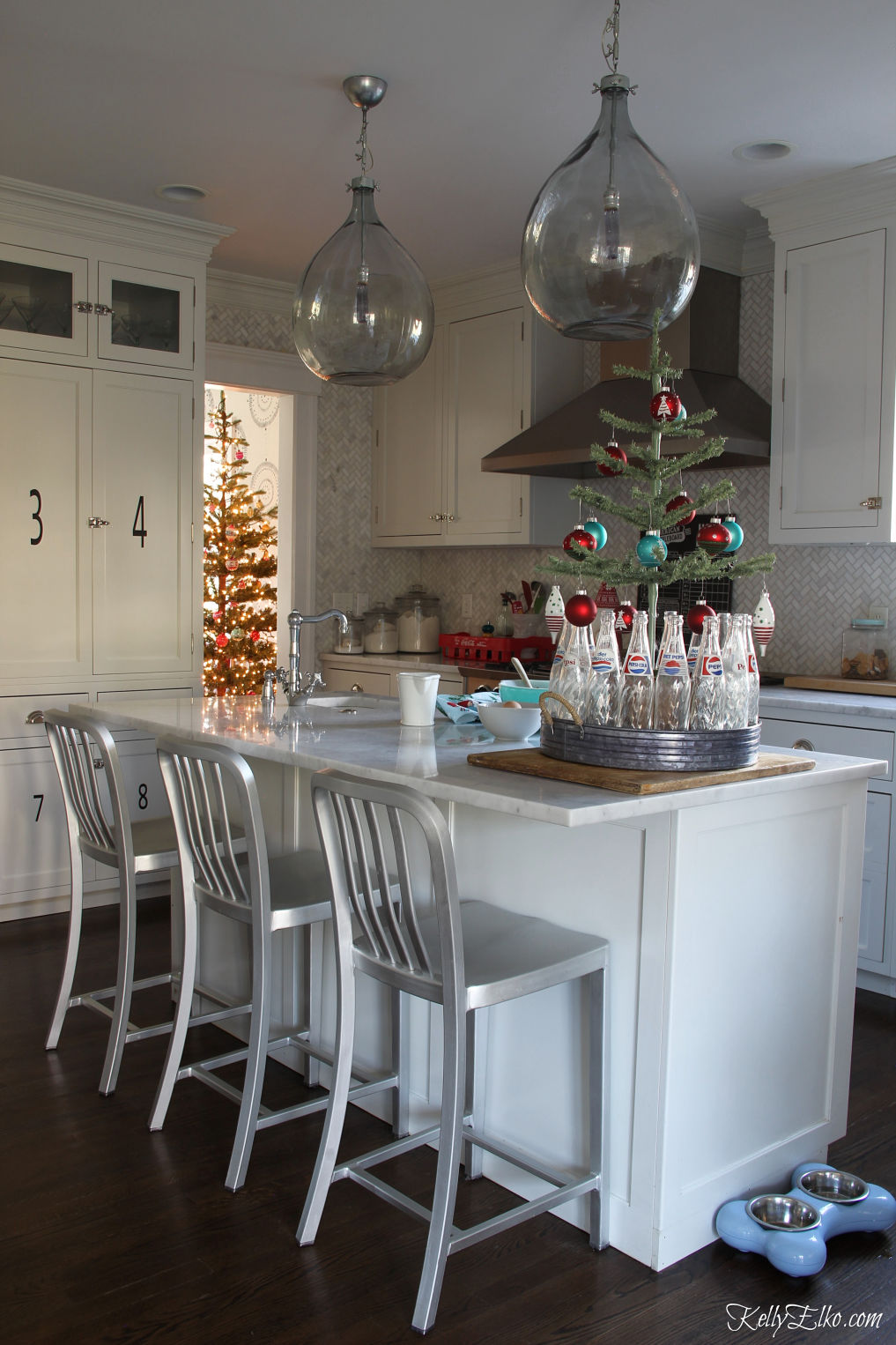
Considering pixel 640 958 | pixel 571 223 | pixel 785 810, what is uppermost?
pixel 571 223

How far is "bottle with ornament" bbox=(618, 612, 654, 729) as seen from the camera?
6.69 feet

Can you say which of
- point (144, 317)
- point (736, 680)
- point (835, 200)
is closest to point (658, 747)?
point (736, 680)

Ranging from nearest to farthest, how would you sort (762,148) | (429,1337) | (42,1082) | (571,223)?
(429,1337), (571,223), (42,1082), (762,148)

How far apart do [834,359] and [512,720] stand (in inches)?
82.5

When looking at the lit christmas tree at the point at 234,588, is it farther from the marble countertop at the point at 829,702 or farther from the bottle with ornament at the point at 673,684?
the bottle with ornament at the point at 673,684

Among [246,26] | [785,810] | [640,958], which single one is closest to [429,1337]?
[640,958]

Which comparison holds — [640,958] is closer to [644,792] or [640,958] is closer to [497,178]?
[644,792]

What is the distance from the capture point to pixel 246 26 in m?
2.79

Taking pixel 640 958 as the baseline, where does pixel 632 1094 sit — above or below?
below

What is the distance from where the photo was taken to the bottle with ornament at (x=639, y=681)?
6.69 feet

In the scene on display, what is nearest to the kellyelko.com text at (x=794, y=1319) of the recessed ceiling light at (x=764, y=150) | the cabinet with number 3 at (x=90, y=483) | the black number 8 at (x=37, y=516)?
the cabinet with number 3 at (x=90, y=483)

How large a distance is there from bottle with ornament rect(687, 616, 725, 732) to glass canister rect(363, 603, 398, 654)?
12.0 feet

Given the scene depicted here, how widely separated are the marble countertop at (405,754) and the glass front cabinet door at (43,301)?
1586 mm

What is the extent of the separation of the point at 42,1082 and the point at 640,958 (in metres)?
1.58
